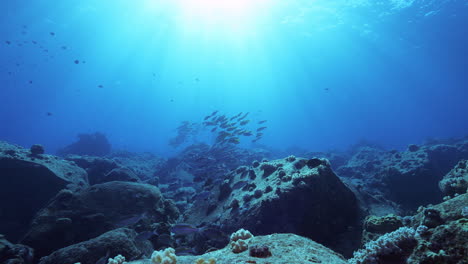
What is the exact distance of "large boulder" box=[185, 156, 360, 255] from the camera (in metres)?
6.94

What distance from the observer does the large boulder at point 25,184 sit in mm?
11062

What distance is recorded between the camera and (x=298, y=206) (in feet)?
23.1

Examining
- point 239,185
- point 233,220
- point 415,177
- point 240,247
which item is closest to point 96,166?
point 239,185

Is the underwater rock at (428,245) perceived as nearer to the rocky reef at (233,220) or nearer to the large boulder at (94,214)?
the rocky reef at (233,220)

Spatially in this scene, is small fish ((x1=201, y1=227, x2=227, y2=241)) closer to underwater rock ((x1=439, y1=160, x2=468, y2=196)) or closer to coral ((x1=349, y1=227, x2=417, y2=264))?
coral ((x1=349, y1=227, x2=417, y2=264))

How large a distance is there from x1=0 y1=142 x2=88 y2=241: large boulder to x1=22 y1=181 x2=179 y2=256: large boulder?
3.74 metres

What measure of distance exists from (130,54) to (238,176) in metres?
90.1

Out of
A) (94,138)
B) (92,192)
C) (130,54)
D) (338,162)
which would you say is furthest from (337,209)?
(130,54)

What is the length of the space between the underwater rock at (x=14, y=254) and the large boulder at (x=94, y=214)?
117 centimetres

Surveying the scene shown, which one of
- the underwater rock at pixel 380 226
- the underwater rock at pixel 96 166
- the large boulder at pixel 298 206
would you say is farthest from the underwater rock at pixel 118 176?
the underwater rock at pixel 380 226

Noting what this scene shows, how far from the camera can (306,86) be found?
129m

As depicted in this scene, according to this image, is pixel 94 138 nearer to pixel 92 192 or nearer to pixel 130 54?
pixel 92 192

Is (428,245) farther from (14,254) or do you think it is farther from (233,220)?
(14,254)

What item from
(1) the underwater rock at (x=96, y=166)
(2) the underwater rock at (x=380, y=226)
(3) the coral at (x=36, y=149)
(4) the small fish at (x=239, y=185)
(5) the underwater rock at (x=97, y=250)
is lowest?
(5) the underwater rock at (x=97, y=250)
